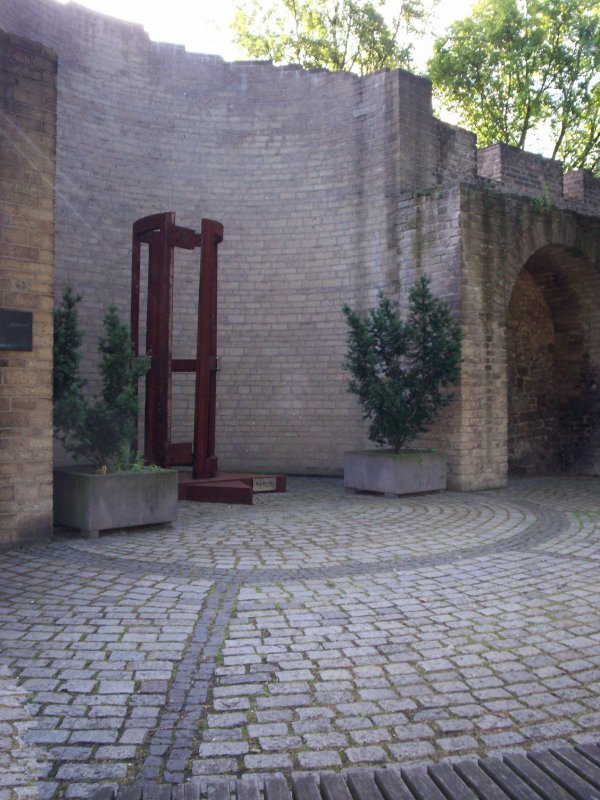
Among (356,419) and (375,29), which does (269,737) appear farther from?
(375,29)

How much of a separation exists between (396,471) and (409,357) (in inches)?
68.7

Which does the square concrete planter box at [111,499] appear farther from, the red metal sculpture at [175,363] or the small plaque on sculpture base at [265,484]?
the small plaque on sculpture base at [265,484]

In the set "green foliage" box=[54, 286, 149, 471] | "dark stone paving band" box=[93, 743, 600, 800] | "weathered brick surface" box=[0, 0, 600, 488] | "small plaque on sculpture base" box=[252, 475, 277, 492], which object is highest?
"weathered brick surface" box=[0, 0, 600, 488]

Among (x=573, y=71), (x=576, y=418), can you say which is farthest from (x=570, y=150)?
(x=576, y=418)

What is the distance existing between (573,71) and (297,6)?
330 inches

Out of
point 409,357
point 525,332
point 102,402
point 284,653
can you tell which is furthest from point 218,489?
point 525,332

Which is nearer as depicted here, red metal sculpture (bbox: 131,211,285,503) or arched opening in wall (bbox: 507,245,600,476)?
red metal sculpture (bbox: 131,211,285,503)

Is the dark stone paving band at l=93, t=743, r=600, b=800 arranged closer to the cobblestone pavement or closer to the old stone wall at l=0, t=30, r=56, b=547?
the cobblestone pavement

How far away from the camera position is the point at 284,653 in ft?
11.7

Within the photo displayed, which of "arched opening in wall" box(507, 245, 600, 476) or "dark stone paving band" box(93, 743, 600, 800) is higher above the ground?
"arched opening in wall" box(507, 245, 600, 476)

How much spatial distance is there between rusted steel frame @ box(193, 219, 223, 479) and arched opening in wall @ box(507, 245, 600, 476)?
572 cm

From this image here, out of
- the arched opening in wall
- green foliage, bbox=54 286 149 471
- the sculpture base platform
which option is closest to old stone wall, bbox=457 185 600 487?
the arched opening in wall

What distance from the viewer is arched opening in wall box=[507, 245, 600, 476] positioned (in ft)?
40.1

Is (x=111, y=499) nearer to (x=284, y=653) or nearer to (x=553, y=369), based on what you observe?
(x=284, y=653)
